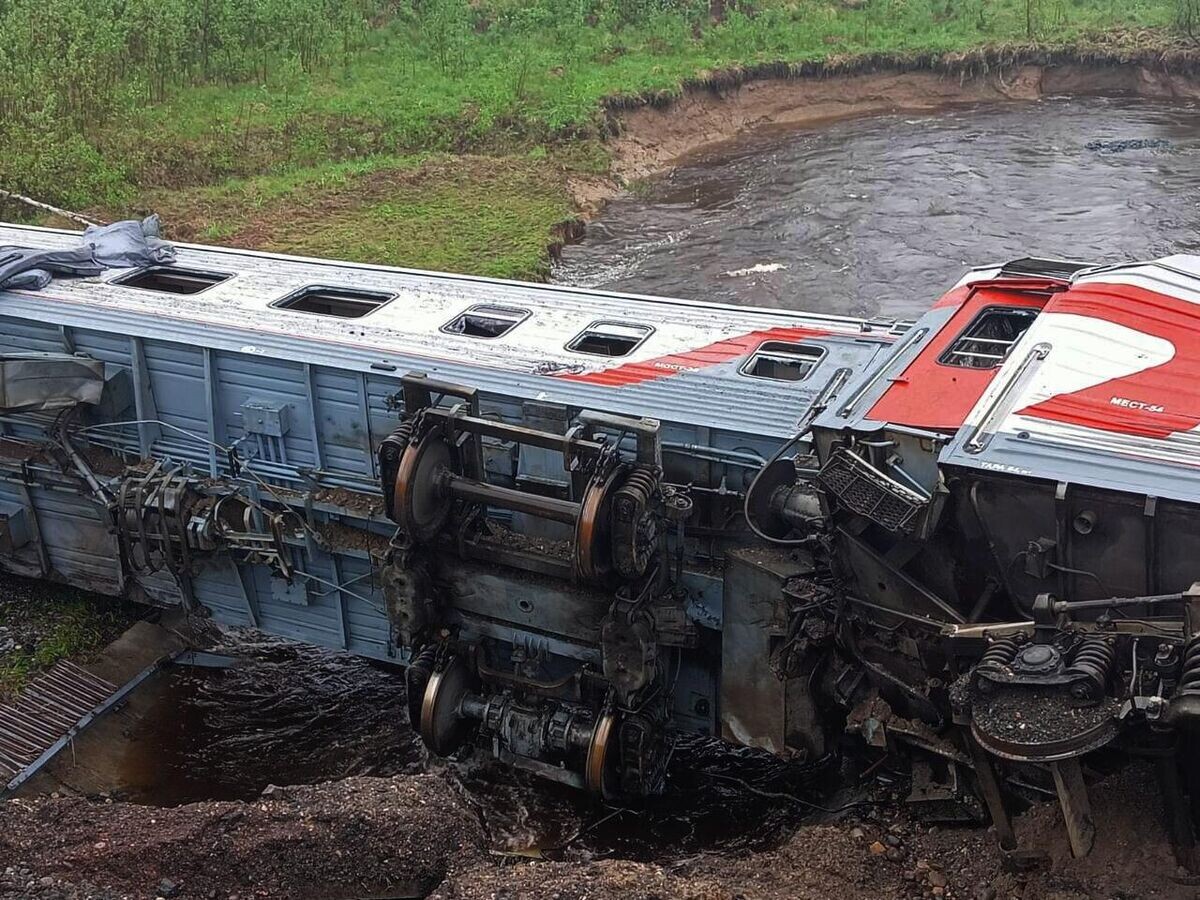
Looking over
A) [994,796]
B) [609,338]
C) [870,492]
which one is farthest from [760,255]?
[994,796]

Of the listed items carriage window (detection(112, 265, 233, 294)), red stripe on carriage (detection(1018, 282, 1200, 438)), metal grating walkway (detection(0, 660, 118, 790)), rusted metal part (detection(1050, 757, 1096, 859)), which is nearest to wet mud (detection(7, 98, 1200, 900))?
rusted metal part (detection(1050, 757, 1096, 859))

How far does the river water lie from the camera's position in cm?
2077

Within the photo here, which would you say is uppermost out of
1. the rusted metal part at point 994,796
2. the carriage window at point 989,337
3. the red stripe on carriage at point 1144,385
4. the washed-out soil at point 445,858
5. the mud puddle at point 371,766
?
the red stripe on carriage at point 1144,385

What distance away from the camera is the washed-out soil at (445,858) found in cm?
705

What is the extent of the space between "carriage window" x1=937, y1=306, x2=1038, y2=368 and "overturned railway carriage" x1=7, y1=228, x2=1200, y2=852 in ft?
0.11

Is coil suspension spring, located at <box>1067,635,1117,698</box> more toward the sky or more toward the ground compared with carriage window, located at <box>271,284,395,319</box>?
more toward the ground

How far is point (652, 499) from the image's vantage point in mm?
8305

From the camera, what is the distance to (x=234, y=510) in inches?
404

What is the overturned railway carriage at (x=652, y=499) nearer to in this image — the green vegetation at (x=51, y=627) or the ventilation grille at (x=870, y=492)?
the ventilation grille at (x=870, y=492)

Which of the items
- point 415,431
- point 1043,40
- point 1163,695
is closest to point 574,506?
point 415,431

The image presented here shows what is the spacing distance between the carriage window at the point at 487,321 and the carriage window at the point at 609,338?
24.6 inches

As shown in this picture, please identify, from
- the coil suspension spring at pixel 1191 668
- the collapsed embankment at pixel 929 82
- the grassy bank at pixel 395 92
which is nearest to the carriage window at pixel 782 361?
the coil suspension spring at pixel 1191 668

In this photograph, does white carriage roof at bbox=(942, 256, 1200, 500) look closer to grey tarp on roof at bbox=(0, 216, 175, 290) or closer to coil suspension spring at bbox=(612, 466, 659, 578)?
coil suspension spring at bbox=(612, 466, 659, 578)

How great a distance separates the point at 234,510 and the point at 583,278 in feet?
37.2
